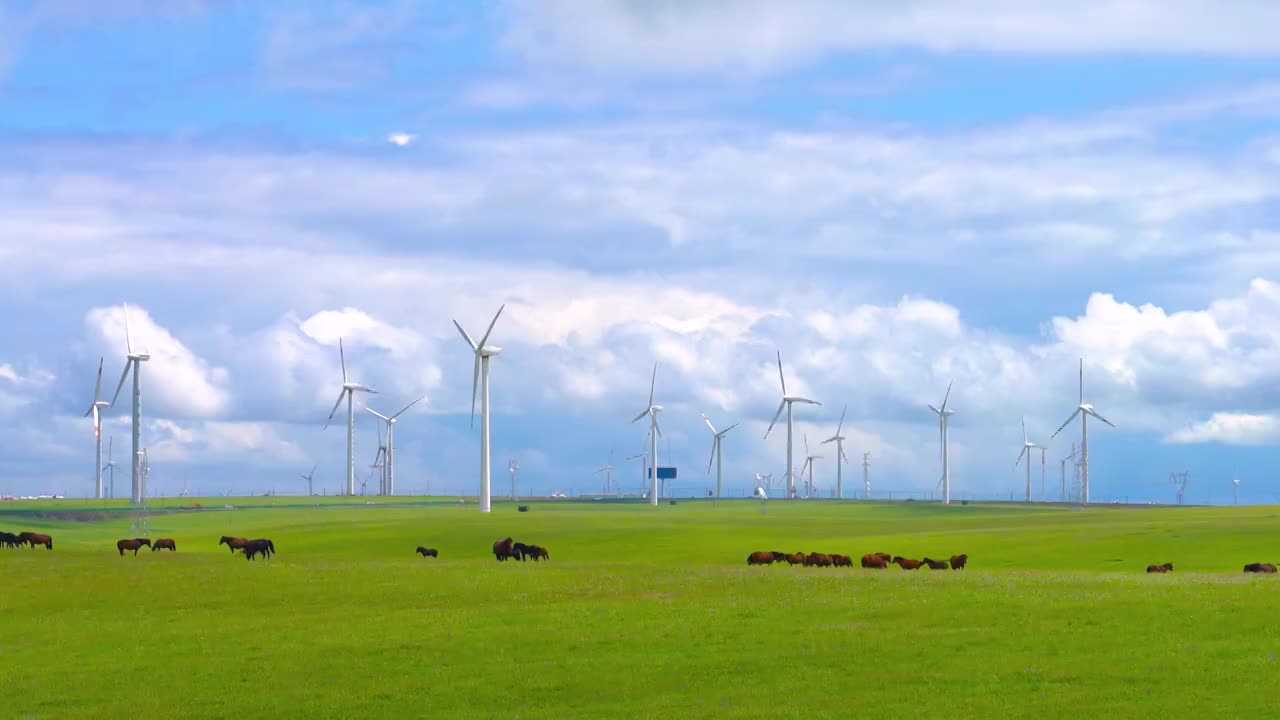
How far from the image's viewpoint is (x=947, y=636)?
3925cm

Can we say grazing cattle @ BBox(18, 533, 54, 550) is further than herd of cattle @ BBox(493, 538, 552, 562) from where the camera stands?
Yes

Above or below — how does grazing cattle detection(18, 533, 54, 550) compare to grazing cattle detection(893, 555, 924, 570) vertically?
below

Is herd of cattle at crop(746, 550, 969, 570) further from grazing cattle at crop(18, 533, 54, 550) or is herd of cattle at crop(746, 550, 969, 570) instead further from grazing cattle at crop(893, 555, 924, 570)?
grazing cattle at crop(18, 533, 54, 550)

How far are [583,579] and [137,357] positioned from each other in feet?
366

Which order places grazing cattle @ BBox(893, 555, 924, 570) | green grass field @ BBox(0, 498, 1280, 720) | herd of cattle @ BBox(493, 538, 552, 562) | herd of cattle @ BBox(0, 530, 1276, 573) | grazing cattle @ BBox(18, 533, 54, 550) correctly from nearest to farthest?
green grass field @ BBox(0, 498, 1280, 720)
herd of cattle @ BBox(0, 530, 1276, 573)
grazing cattle @ BBox(893, 555, 924, 570)
herd of cattle @ BBox(493, 538, 552, 562)
grazing cattle @ BBox(18, 533, 54, 550)

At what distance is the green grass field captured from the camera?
32625mm

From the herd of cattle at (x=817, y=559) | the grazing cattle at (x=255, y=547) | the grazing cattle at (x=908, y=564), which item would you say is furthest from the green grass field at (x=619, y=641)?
the grazing cattle at (x=255, y=547)

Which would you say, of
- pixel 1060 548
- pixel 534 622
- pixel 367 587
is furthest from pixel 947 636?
pixel 1060 548

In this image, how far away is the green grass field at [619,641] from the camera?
32.6m

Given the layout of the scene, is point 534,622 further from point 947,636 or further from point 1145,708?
point 1145,708

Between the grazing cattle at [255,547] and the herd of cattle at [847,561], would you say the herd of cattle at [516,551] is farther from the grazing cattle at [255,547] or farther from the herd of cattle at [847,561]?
the grazing cattle at [255,547]

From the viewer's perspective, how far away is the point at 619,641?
40125 millimetres

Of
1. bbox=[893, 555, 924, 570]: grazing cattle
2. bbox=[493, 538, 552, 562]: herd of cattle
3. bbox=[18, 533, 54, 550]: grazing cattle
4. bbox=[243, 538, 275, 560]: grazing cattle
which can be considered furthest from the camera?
bbox=[18, 533, 54, 550]: grazing cattle

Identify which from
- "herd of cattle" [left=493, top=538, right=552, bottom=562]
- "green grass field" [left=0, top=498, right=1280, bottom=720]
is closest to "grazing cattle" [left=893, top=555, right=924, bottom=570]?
"green grass field" [left=0, top=498, right=1280, bottom=720]
